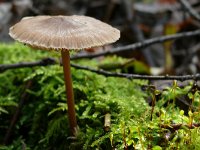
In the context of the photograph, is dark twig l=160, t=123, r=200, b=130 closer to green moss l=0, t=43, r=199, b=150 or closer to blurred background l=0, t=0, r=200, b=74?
green moss l=0, t=43, r=199, b=150

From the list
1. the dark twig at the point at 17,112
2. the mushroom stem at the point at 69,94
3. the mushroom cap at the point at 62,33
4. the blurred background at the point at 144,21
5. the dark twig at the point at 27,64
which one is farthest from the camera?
the blurred background at the point at 144,21

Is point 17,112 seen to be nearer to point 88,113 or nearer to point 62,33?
point 88,113

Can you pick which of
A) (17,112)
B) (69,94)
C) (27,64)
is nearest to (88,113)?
(69,94)

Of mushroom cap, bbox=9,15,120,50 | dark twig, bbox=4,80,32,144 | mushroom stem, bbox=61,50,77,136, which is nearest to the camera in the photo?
mushroom cap, bbox=9,15,120,50

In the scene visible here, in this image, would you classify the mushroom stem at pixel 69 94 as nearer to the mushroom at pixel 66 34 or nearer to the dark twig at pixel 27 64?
the mushroom at pixel 66 34

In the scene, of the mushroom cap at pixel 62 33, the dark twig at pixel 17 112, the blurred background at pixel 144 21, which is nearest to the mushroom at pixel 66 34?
the mushroom cap at pixel 62 33

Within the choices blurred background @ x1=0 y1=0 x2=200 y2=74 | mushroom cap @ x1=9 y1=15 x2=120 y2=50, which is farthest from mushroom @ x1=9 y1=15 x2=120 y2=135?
blurred background @ x1=0 y1=0 x2=200 y2=74

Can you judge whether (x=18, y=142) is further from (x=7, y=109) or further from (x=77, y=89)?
(x=77, y=89)
